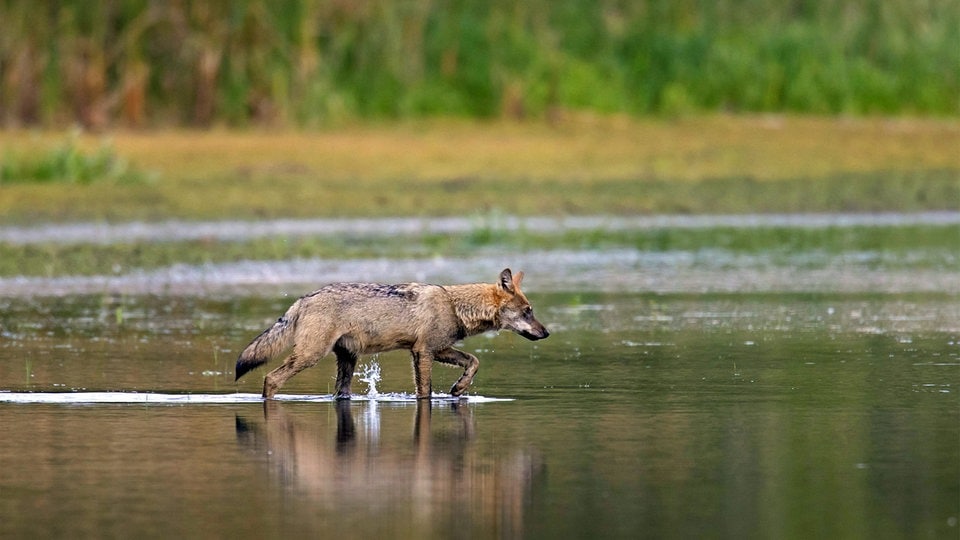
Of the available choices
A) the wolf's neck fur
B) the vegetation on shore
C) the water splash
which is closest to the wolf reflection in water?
the water splash

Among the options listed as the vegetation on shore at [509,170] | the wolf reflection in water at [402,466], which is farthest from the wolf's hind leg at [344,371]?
the vegetation on shore at [509,170]

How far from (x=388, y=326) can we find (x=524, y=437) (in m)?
1.94

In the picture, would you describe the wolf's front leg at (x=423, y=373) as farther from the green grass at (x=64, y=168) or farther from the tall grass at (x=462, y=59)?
the tall grass at (x=462, y=59)

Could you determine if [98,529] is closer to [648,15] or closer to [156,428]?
[156,428]

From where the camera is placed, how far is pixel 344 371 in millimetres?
11188

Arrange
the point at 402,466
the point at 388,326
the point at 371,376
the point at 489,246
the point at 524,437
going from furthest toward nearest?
the point at 489,246 < the point at 371,376 < the point at 388,326 < the point at 524,437 < the point at 402,466

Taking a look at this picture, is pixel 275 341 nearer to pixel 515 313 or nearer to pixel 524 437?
pixel 515 313

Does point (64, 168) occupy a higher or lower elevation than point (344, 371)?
higher

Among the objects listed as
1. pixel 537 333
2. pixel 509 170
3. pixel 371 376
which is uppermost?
pixel 509 170

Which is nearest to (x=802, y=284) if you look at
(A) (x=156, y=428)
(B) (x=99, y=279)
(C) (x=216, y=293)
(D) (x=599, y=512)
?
(C) (x=216, y=293)

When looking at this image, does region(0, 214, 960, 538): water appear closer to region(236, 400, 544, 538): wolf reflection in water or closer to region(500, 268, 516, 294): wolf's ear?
region(236, 400, 544, 538): wolf reflection in water

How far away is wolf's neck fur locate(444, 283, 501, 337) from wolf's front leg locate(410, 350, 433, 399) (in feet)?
1.19

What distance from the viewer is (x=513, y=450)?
9.16 meters

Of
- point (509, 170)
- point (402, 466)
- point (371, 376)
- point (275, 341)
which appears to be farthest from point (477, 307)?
point (509, 170)
